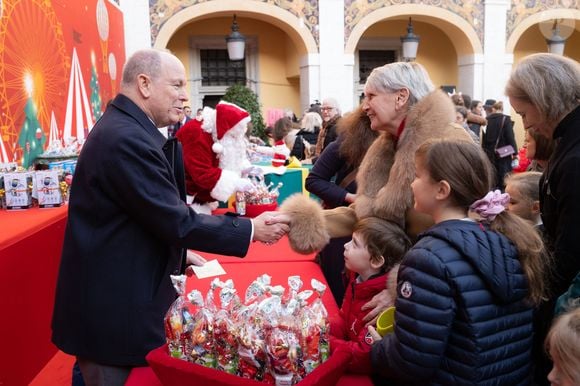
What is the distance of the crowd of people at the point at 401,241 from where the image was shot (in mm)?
1556

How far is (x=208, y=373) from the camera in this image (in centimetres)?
155

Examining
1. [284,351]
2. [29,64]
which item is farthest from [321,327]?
[29,64]

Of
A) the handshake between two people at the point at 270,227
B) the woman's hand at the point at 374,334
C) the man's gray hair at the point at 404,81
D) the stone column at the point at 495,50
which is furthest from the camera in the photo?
the stone column at the point at 495,50

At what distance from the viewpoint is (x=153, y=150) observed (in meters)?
1.82

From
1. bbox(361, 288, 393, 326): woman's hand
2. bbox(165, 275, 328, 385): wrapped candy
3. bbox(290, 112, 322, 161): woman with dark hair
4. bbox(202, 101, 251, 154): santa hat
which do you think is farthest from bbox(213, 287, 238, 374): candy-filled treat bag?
bbox(290, 112, 322, 161): woman with dark hair

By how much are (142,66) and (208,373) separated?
113cm

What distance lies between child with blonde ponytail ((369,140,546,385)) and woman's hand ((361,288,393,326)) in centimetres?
20

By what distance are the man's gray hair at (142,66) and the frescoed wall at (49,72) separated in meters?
2.14

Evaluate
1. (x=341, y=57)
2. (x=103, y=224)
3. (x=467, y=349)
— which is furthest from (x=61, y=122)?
(x=341, y=57)

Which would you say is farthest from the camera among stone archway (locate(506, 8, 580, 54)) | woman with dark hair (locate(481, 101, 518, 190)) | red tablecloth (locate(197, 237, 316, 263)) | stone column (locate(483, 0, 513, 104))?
stone archway (locate(506, 8, 580, 54))

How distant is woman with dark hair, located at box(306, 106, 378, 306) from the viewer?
3096mm

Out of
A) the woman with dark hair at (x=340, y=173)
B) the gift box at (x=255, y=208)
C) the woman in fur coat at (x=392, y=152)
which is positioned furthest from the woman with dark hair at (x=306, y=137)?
the woman in fur coat at (x=392, y=152)

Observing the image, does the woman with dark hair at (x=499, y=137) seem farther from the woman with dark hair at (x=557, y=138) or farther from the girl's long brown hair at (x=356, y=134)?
the woman with dark hair at (x=557, y=138)

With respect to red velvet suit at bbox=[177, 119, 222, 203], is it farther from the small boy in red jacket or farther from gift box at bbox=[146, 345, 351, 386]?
gift box at bbox=[146, 345, 351, 386]
